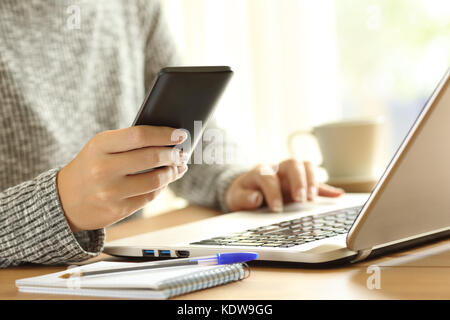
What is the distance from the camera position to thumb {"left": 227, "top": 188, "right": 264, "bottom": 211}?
3.41ft

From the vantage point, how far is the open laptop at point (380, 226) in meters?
0.54

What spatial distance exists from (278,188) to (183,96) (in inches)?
17.4

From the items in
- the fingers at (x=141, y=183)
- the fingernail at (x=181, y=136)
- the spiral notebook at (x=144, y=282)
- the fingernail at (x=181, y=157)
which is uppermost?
the fingernail at (x=181, y=136)

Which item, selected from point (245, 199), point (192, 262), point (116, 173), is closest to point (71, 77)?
point (245, 199)

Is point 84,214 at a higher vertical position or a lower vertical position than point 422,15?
lower

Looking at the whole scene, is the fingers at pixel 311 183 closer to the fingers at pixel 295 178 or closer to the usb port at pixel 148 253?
the fingers at pixel 295 178

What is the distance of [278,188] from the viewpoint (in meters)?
1.02

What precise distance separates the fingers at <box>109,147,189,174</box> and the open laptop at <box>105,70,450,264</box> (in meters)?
0.10

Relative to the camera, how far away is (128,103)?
140 cm

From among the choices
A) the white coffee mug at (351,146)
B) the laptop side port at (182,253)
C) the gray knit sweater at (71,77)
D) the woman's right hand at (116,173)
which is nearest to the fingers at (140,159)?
the woman's right hand at (116,173)

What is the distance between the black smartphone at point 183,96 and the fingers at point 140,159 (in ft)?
0.09
